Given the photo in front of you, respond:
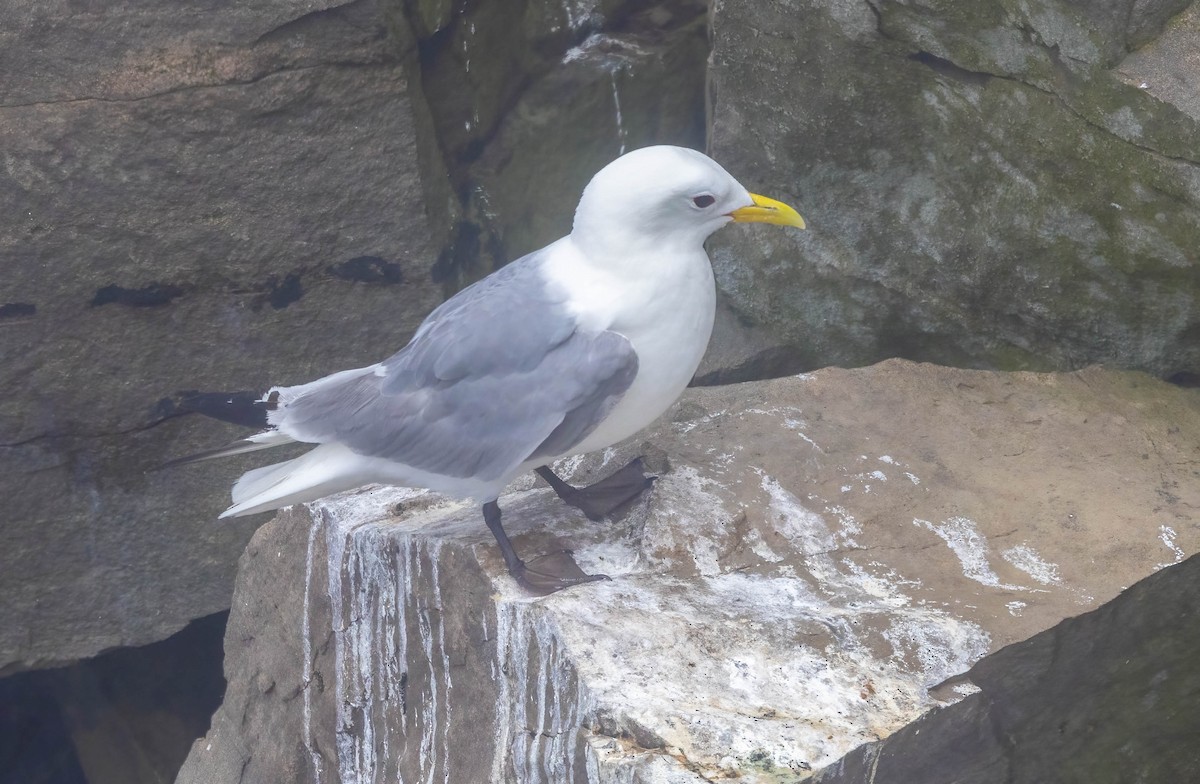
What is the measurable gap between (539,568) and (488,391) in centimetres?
43

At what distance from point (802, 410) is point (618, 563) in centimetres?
86

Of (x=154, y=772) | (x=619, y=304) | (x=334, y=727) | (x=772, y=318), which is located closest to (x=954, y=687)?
(x=619, y=304)

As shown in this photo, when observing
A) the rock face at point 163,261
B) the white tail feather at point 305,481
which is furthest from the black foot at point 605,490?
the rock face at point 163,261

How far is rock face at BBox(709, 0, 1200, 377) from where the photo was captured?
3219 millimetres

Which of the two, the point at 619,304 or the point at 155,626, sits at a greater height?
the point at 619,304

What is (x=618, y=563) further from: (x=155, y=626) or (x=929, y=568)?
(x=155, y=626)

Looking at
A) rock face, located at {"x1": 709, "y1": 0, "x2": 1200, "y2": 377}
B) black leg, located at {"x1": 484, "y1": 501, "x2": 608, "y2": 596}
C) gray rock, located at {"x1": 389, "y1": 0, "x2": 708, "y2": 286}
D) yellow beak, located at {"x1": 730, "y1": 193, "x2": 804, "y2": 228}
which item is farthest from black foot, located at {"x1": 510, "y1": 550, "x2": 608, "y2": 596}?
gray rock, located at {"x1": 389, "y1": 0, "x2": 708, "y2": 286}

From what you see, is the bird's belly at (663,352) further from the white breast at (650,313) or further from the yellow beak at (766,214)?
the yellow beak at (766,214)

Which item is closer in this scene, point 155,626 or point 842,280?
point 842,280

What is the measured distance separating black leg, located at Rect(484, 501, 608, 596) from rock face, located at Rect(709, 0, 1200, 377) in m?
1.69

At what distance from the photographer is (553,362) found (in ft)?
8.38

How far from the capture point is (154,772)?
16.2 feet

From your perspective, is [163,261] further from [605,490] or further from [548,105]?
[605,490]

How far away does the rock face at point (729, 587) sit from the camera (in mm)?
2307
